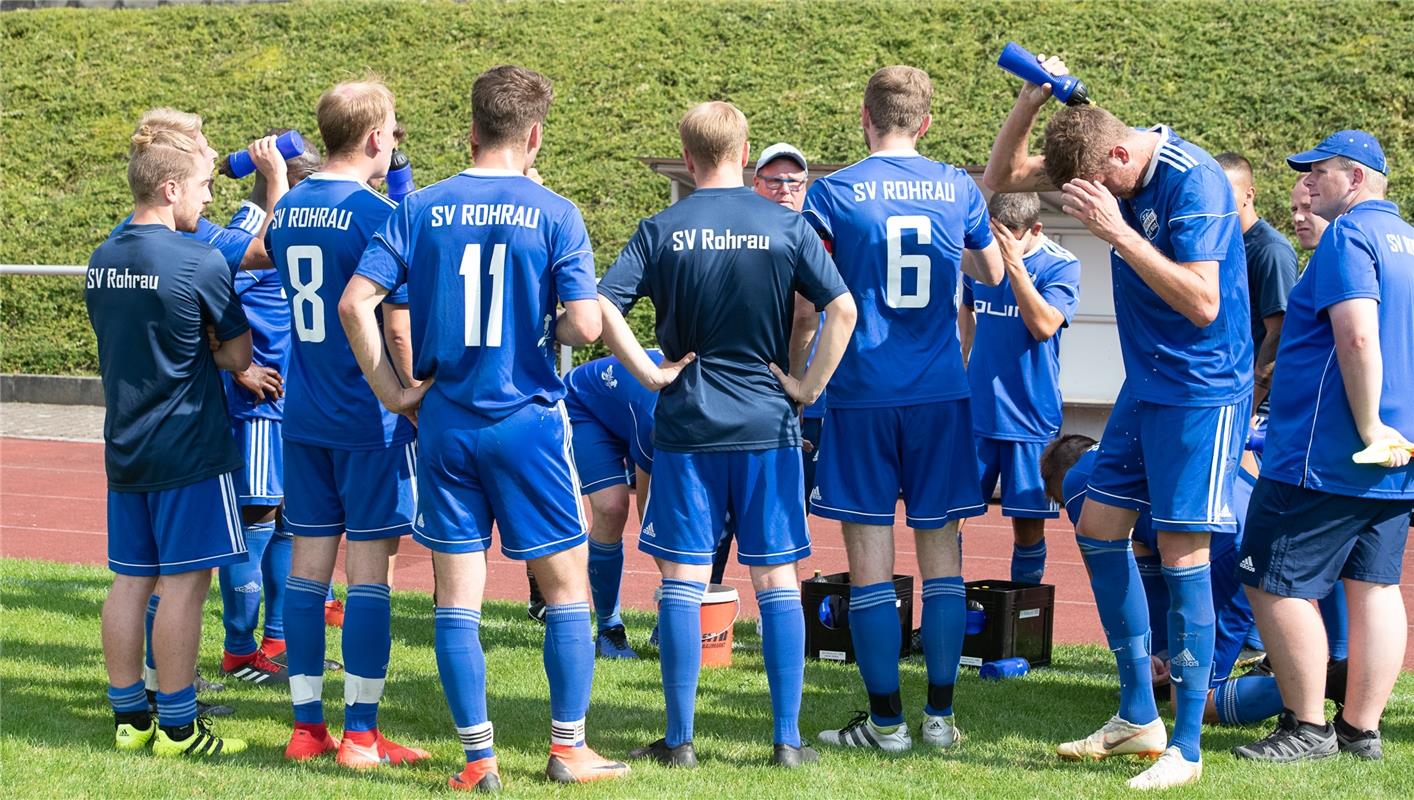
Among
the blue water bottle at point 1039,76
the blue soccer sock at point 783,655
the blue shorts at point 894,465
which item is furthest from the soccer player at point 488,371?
the blue water bottle at point 1039,76

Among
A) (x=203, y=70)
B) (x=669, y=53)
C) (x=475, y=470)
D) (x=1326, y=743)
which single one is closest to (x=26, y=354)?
(x=203, y=70)

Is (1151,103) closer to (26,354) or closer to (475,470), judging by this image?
(26,354)

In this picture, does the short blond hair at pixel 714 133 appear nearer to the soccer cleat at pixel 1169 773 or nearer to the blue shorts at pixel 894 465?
the blue shorts at pixel 894 465

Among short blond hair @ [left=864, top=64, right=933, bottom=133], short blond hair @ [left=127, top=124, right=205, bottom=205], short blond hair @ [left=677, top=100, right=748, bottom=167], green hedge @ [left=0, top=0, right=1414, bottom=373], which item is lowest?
short blond hair @ [left=127, top=124, right=205, bottom=205]

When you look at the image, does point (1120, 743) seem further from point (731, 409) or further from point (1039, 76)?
point (1039, 76)

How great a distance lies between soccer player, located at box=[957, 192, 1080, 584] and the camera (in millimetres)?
6977

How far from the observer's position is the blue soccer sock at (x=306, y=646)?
4.92 metres

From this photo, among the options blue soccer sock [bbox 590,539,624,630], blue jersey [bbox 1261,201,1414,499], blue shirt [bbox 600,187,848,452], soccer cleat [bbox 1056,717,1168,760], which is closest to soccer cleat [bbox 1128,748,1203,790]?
soccer cleat [bbox 1056,717,1168,760]

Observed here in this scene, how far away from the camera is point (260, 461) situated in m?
6.20

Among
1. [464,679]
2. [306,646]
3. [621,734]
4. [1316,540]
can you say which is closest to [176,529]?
[306,646]

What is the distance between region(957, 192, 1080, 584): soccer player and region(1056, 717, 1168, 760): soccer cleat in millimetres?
1981

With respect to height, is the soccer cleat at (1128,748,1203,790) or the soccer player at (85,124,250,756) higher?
the soccer player at (85,124,250,756)

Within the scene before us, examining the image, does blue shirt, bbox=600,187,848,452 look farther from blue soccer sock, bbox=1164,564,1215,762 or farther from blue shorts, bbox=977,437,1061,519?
blue shorts, bbox=977,437,1061,519

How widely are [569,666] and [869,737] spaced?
127cm
